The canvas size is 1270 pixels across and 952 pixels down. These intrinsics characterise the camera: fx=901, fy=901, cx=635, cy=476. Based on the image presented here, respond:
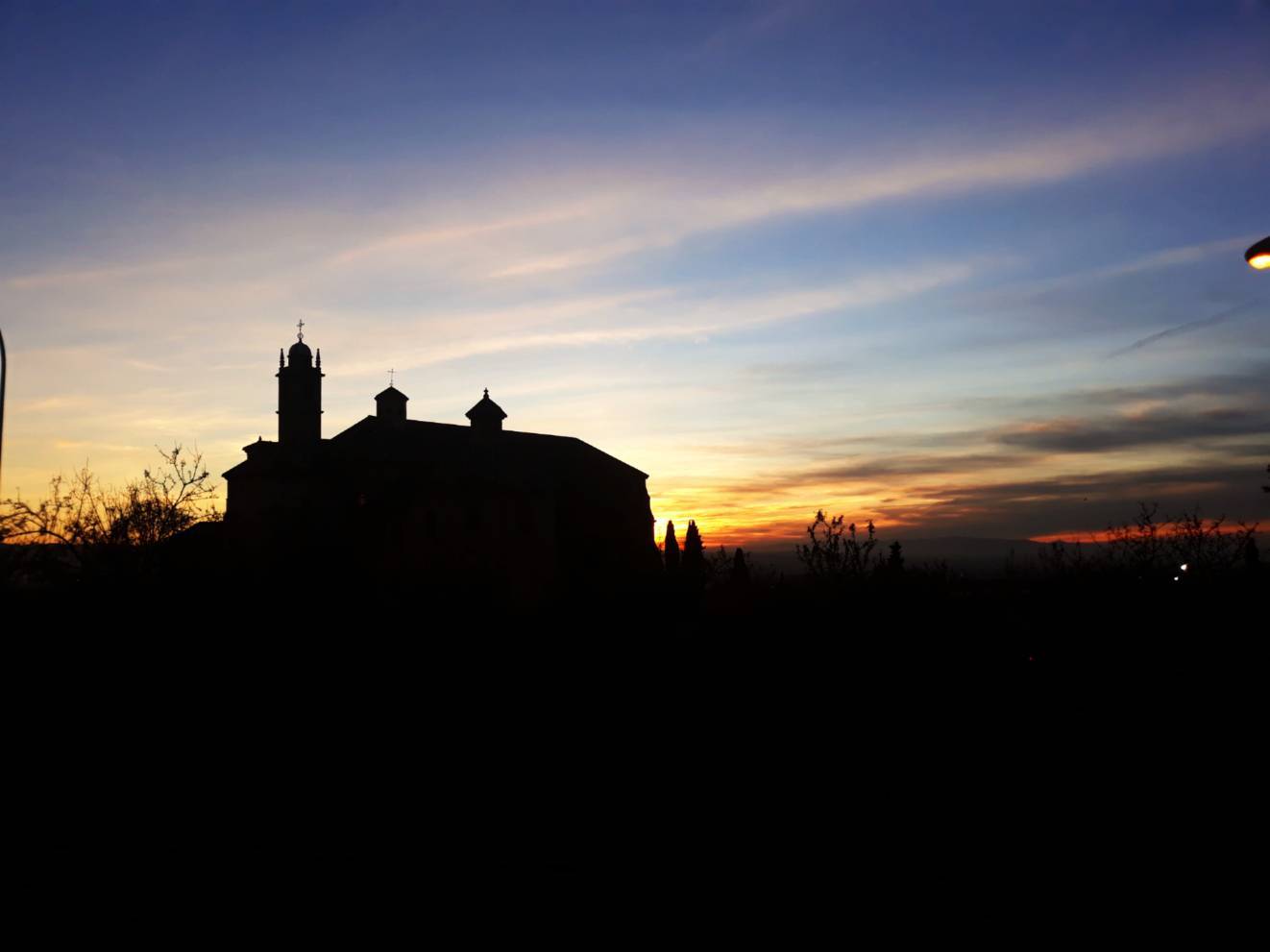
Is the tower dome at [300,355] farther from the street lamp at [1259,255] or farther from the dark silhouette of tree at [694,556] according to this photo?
the street lamp at [1259,255]

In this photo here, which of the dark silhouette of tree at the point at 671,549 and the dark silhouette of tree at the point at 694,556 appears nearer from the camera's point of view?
the dark silhouette of tree at the point at 694,556

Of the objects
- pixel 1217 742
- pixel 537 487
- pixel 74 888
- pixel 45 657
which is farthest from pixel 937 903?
pixel 537 487

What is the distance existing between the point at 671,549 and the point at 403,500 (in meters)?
22.0

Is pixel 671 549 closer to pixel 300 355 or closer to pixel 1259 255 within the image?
pixel 300 355

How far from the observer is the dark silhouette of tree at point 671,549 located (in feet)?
206

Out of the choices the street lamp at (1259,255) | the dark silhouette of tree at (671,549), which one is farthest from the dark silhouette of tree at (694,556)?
the street lamp at (1259,255)

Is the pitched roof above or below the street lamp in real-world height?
above

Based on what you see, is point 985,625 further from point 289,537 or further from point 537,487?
point 289,537

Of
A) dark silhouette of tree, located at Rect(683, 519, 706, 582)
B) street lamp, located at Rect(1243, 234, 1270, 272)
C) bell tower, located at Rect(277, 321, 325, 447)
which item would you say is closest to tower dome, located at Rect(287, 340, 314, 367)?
bell tower, located at Rect(277, 321, 325, 447)

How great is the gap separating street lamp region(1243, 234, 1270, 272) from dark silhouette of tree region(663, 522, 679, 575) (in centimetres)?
5484

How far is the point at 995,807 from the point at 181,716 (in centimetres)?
2035

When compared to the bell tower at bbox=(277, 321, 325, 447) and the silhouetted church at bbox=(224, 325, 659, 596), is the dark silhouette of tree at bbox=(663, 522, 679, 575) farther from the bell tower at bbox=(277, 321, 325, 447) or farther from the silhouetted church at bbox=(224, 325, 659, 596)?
the bell tower at bbox=(277, 321, 325, 447)

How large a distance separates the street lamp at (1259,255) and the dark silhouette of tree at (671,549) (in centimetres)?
5484

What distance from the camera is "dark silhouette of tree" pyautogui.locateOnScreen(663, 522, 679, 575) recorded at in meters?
62.7
